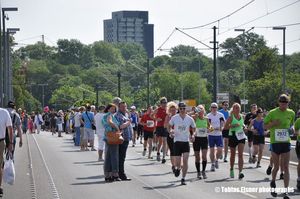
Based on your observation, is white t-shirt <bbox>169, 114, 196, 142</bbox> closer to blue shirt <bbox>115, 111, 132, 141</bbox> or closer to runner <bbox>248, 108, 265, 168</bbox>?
blue shirt <bbox>115, 111, 132, 141</bbox>

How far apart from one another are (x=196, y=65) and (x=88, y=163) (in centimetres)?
16212

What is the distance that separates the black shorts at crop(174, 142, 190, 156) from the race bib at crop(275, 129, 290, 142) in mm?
3216

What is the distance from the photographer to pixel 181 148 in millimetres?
17859

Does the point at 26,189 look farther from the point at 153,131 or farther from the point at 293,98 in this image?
the point at 293,98

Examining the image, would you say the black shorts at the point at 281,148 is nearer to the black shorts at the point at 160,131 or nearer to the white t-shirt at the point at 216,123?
the white t-shirt at the point at 216,123

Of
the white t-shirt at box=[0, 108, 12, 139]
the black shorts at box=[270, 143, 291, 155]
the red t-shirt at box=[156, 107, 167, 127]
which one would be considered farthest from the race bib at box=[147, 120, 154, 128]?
the black shorts at box=[270, 143, 291, 155]

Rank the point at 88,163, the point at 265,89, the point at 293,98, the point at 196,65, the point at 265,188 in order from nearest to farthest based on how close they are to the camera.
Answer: the point at 265,188 < the point at 88,163 < the point at 293,98 < the point at 265,89 < the point at 196,65

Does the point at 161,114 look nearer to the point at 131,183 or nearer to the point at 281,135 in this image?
the point at 131,183

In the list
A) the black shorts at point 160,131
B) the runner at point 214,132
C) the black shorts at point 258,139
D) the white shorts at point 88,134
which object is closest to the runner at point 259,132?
the black shorts at point 258,139

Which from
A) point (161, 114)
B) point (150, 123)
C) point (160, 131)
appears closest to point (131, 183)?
point (161, 114)

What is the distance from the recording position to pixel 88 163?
2441 centimetres

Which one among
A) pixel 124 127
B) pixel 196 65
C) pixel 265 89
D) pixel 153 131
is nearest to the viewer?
pixel 124 127

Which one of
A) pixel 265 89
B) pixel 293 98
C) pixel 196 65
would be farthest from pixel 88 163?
pixel 196 65

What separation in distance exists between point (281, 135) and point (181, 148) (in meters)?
3.44
